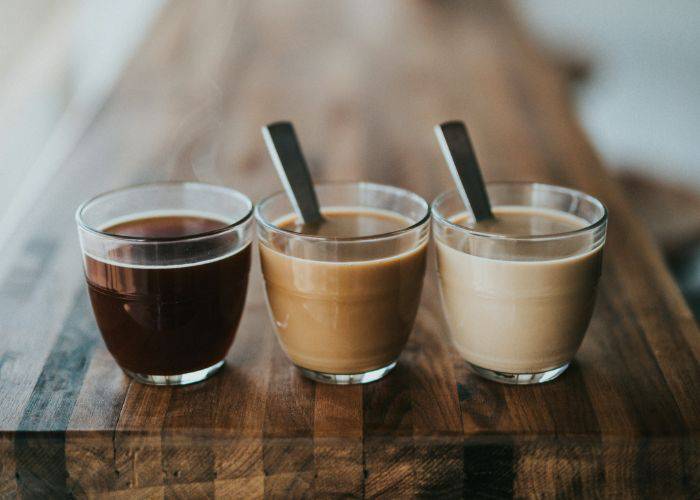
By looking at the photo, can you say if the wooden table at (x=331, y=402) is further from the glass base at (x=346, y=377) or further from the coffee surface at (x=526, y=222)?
the coffee surface at (x=526, y=222)

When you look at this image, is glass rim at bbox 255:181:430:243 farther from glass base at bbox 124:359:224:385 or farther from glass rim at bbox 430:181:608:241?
glass base at bbox 124:359:224:385

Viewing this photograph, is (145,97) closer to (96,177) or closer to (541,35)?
(96,177)

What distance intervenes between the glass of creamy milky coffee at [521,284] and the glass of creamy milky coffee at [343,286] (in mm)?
40

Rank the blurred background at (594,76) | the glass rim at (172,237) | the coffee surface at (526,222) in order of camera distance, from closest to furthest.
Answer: the glass rim at (172,237), the coffee surface at (526,222), the blurred background at (594,76)

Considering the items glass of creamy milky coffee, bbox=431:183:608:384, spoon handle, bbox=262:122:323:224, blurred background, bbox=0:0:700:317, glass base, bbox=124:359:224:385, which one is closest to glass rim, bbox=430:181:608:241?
glass of creamy milky coffee, bbox=431:183:608:384

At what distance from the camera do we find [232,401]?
791 mm

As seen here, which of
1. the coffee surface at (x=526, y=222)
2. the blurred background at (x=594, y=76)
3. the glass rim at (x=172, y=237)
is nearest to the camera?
the glass rim at (x=172, y=237)

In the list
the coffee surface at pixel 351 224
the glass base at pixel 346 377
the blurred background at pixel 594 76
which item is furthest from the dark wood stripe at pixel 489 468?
the blurred background at pixel 594 76

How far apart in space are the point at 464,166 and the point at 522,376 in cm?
22

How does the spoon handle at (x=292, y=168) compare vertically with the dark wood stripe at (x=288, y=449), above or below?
above

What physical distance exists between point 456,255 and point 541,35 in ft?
11.3

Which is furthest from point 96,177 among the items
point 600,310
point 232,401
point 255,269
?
point 600,310

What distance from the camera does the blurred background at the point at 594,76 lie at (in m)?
2.28

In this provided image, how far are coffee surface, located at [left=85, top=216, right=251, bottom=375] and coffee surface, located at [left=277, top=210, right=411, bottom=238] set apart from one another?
68mm
